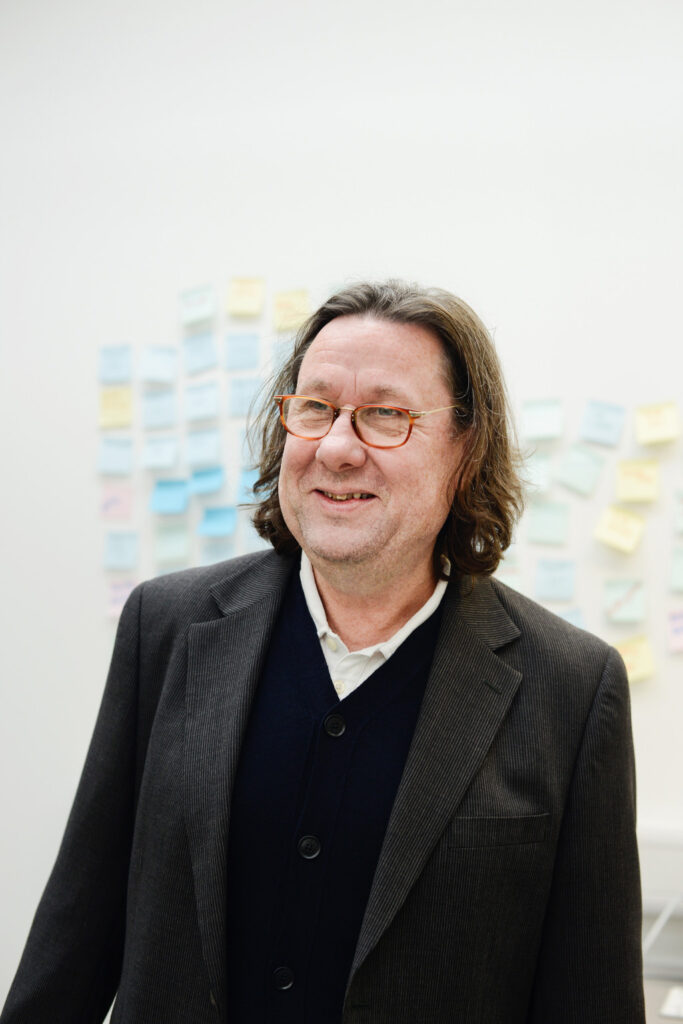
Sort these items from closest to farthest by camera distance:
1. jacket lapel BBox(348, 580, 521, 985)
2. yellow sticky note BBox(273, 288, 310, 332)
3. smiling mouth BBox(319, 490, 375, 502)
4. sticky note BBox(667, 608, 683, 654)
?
jacket lapel BBox(348, 580, 521, 985), smiling mouth BBox(319, 490, 375, 502), sticky note BBox(667, 608, 683, 654), yellow sticky note BBox(273, 288, 310, 332)

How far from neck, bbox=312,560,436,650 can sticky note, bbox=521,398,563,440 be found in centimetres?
88

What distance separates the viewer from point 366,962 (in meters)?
1.04

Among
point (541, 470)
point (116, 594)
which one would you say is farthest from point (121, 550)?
point (541, 470)

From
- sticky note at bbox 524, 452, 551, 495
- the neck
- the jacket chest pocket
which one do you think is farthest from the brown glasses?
sticky note at bbox 524, 452, 551, 495

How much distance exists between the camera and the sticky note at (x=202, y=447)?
7.11 ft

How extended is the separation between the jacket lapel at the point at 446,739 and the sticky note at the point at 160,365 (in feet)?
3.86

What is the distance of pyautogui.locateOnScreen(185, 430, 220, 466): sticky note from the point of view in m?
2.17

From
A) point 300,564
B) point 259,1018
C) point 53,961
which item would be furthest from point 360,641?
point 53,961

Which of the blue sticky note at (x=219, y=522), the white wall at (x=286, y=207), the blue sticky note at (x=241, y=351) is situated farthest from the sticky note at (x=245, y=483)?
the white wall at (x=286, y=207)

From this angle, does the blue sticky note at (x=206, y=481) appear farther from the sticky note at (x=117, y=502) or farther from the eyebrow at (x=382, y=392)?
the eyebrow at (x=382, y=392)

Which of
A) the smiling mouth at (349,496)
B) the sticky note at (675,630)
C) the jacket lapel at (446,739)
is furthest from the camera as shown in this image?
the sticky note at (675,630)

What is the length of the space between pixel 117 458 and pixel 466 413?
117 centimetres

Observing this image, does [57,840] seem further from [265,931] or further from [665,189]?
[665,189]

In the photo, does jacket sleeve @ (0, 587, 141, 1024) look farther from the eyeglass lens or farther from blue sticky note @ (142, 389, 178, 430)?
blue sticky note @ (142, 389, 178, 430)
